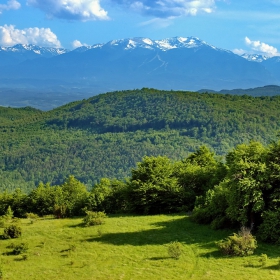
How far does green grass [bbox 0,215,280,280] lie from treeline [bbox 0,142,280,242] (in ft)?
8.32

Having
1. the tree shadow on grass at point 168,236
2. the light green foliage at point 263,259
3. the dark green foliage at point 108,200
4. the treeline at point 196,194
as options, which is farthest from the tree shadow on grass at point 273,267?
the dark green foliage at point 108,200

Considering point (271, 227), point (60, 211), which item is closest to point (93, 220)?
point (60, 211)

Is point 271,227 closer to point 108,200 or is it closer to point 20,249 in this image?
point 20,249

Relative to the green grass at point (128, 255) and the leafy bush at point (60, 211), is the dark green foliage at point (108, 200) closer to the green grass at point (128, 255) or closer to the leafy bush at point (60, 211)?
the leafy bush at point (60, 211)

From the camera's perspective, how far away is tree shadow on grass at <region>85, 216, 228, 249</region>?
31734 millimetres

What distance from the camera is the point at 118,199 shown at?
50.6 m

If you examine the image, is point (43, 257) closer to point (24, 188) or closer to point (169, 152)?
point (24, 188)

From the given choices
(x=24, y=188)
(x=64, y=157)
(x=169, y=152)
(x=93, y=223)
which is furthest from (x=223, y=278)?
(x=64, y=157)

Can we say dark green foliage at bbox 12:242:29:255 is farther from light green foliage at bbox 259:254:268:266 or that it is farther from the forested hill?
the forested hill

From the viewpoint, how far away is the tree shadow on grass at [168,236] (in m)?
31.7

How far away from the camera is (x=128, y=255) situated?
28953mm

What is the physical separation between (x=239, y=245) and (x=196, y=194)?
2038 centimetres

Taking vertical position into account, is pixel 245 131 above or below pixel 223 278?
above

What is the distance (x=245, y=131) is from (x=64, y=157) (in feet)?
291
